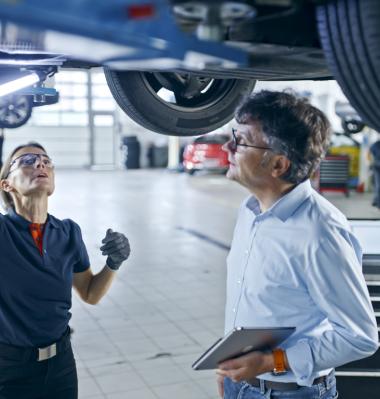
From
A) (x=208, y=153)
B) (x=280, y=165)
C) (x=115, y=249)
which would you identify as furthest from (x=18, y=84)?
(x=208, y=153)

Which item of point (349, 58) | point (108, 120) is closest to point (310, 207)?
point (349, 58)

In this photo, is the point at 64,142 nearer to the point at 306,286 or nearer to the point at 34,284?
the point at 34,284

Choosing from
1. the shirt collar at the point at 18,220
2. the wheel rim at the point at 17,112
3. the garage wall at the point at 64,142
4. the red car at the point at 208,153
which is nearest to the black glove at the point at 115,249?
the shirt collar at the point at 18,220

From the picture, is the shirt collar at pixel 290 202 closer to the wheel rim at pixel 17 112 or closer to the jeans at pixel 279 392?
the jeans at pixel 279 392

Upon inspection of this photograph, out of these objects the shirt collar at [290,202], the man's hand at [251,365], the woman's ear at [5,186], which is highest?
the shirt collar at [290,202]

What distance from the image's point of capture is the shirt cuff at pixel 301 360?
151 centimetres

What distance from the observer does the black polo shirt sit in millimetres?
2014

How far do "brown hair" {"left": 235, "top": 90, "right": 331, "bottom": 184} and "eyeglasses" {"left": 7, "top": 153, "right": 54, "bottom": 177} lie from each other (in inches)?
34.0

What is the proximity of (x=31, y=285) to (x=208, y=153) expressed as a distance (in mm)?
12466

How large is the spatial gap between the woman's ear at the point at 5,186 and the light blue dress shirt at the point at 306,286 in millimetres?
925

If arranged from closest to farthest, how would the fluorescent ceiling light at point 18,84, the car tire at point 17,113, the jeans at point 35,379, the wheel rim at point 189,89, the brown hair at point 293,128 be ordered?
1. the brown hair at point 293,128
2. the jeans at point 35,379
3. the fluorescent ceiling light at point 18,84
4. the wheel rim at point 189,89
5. the car tire at point 17,113

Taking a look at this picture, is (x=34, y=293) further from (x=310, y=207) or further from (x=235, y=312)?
(x=310, y=207)

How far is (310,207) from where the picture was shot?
1.60 metres

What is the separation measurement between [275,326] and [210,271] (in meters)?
4.26
